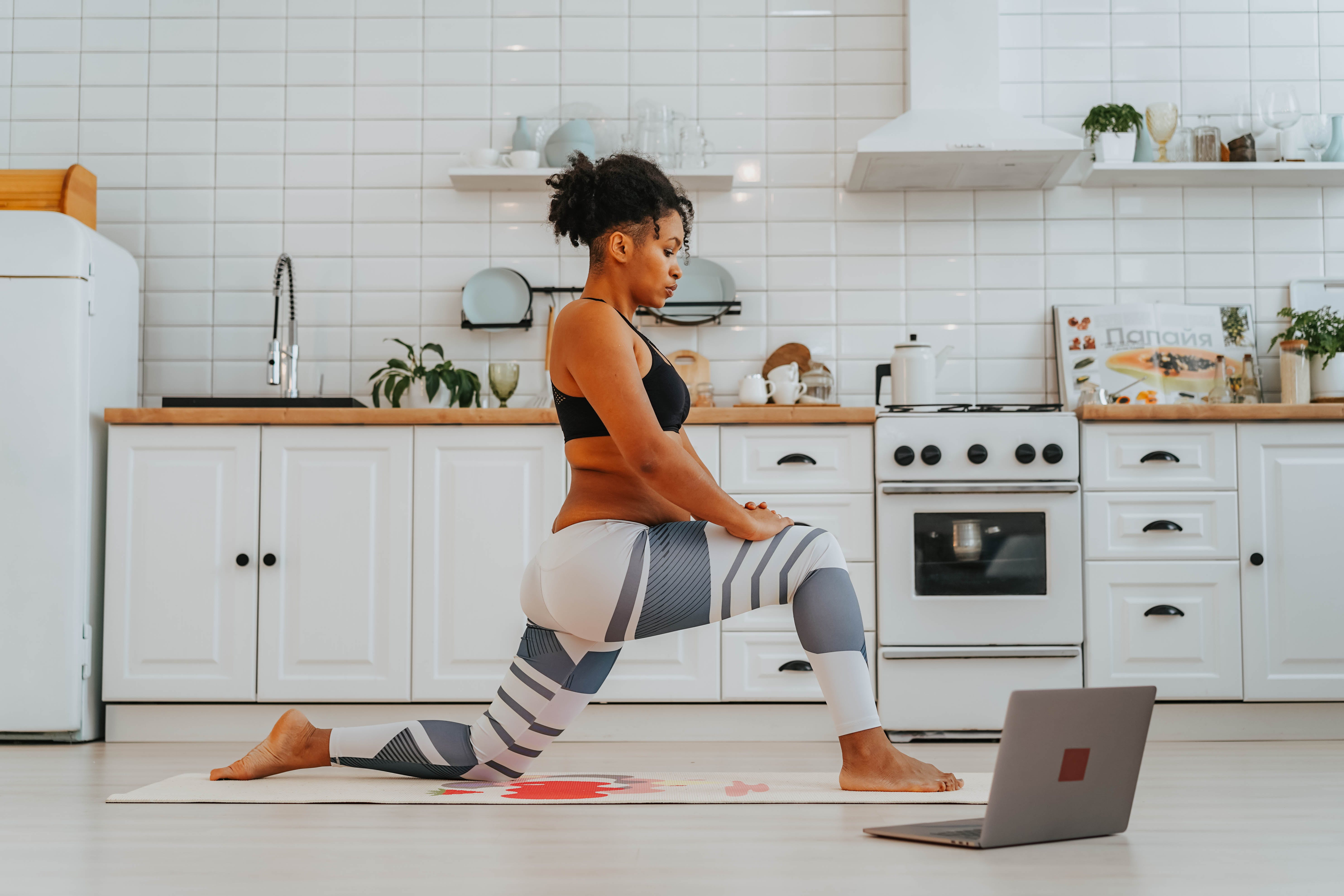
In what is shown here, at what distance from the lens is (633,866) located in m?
1.49

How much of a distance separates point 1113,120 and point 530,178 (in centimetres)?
183

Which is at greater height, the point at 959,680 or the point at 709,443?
the point at 709,443

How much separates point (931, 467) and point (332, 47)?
93.2 inches

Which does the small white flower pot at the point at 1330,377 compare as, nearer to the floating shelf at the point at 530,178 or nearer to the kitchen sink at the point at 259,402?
the floating shelf at the point at 530,178

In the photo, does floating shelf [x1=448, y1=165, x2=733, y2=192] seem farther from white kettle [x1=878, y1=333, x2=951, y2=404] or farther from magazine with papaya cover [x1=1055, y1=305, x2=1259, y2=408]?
magazine with papaya cover [x1=1055, y1=305, x2=1259, y2=408]

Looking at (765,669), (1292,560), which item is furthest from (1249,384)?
(765,669)

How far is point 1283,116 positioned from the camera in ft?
11.4

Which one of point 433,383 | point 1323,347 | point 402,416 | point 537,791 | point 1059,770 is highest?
point 1323,347

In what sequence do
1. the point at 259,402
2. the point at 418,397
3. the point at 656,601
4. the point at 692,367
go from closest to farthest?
the point at 656,601
the point at 259,402
the point at 418,397
the point at 692,367

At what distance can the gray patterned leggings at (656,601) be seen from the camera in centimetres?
177

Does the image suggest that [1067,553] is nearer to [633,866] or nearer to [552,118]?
[633,866]

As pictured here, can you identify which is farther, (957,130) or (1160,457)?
(957,130)

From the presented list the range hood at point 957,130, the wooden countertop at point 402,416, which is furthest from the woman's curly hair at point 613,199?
the range hood at point 957,130

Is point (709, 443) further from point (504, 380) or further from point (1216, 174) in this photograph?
point (1216, 174)
